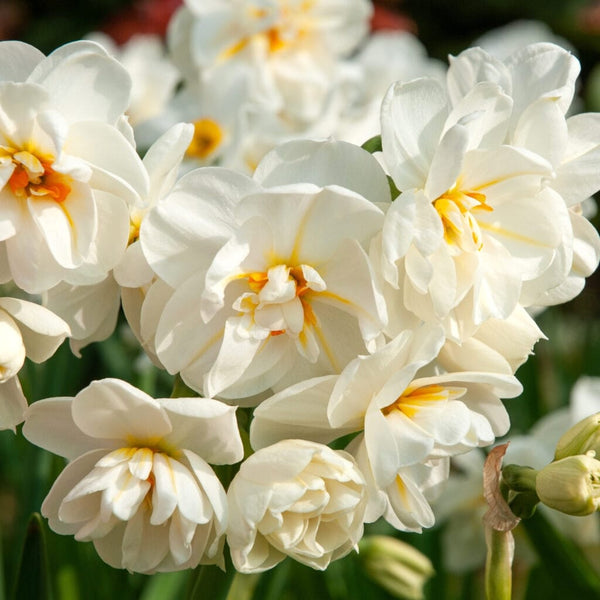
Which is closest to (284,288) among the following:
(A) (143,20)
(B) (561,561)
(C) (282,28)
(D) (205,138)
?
(B) (561,561)

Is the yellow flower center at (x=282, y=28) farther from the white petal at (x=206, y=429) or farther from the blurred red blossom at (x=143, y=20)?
the blurred red blossom at (x=143, y=20)

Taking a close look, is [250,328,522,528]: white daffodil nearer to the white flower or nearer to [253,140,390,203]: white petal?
the white flower

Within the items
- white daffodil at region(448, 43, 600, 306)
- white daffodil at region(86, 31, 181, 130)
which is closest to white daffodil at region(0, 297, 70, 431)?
white daffodil at region(448, 43, 600, 306)

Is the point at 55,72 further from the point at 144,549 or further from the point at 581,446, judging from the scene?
the point at 581,446

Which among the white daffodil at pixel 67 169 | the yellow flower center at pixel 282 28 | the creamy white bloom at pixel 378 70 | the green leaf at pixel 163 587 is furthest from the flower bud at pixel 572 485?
the yellow flower center at pixel 282 28

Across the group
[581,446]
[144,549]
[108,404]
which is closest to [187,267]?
[108,404]
